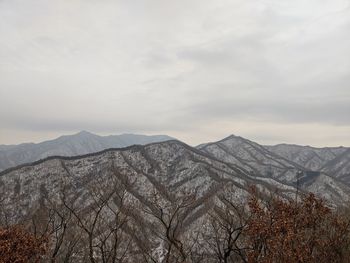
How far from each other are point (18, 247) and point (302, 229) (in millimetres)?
18125

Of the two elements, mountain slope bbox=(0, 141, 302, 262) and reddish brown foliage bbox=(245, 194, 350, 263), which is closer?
reddish brown foliage bbox=(245, 194, 350, 263)

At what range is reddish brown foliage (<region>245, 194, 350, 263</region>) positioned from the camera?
22.4 meters

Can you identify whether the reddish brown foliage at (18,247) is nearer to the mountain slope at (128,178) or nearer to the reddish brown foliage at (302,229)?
the reddish brown foliage at (302,229)

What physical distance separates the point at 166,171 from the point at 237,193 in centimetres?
5369

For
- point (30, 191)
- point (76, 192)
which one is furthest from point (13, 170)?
point (76, 192)

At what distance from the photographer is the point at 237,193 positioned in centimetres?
14988

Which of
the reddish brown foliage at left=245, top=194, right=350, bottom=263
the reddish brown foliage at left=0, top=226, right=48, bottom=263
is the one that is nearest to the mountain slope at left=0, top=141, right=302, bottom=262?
the reddish brown foliage at left=245, top=194, right=350, bottom=263

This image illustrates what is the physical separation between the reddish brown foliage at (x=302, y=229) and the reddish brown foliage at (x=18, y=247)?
516 inches

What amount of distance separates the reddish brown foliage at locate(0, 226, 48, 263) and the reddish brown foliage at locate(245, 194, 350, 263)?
13103 millimetres

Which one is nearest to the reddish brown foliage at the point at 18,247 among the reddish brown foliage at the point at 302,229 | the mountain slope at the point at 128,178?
the reddish brown foliage at the point at 302,229

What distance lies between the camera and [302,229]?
26.0 meters

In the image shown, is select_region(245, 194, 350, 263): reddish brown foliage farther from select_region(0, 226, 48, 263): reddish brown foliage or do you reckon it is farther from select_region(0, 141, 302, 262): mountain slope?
select_region(0, 141, 302, 262): mountain slope

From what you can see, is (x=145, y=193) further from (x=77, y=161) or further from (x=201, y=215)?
(x=77, y=161)

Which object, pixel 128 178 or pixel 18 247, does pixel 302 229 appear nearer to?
pixel 18 247
